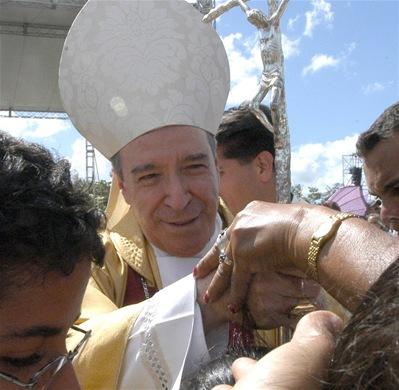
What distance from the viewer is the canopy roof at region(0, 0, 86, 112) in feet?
35.5

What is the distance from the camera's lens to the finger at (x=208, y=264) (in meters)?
1.61

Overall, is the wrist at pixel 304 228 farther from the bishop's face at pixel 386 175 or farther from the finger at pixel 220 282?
the bishop's face at pixel 386 175

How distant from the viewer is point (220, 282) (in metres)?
1.56

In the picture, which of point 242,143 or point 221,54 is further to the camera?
point 242,143

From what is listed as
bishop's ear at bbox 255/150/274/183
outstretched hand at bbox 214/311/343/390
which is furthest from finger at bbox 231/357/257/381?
bishop's ear at bbox 255/150/274/183

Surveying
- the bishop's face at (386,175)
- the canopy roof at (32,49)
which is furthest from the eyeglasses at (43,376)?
the canopy roof at (32,49)

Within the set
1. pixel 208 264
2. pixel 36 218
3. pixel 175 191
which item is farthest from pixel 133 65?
pixel 36 218

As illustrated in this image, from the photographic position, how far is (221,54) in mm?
2652

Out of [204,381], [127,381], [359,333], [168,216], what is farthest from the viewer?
[168,216]

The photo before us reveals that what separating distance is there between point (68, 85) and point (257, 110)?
0.77 metres

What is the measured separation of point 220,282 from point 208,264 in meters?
0.12

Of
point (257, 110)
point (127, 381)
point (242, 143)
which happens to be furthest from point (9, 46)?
point (127, 381)

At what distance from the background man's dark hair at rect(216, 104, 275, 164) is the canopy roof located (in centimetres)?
763

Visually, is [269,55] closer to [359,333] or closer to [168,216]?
[168,216]
